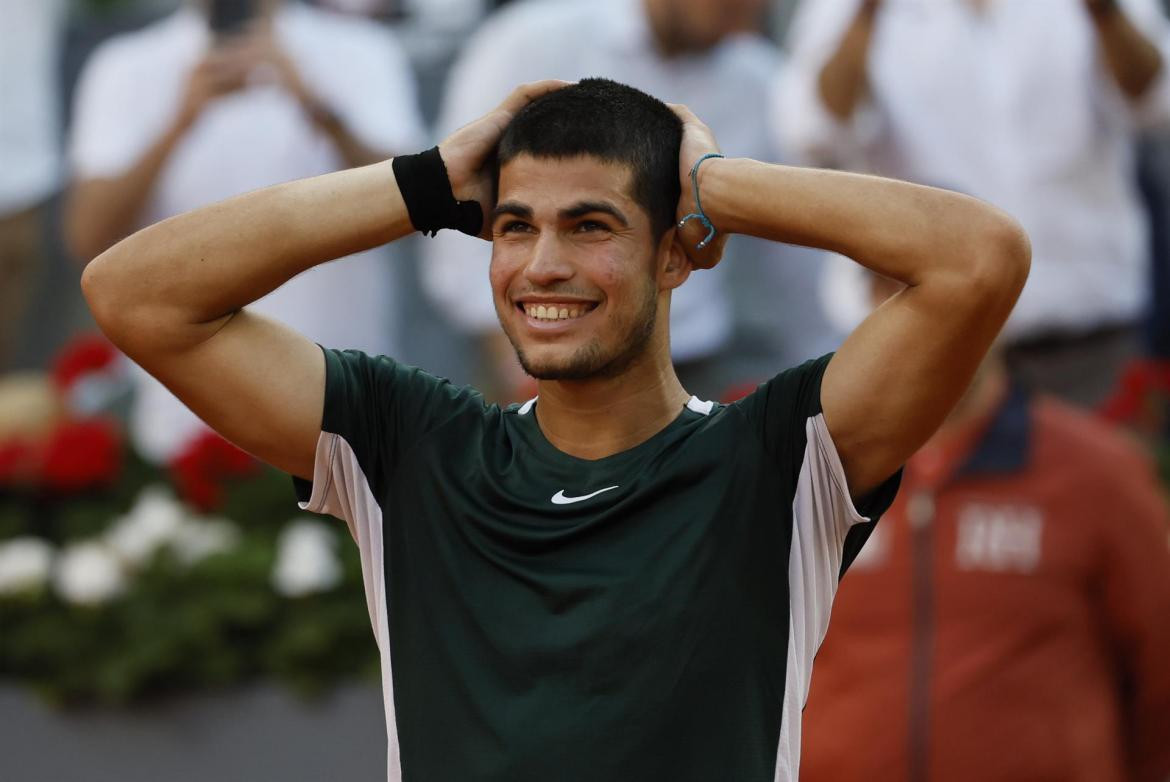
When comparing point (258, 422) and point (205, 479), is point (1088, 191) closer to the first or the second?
→ point (205, 479)

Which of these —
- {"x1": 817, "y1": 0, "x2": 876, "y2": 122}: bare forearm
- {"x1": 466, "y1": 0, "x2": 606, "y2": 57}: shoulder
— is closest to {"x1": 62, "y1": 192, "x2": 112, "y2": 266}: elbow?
{"x1": 466, "y1": 0, "x2": 606, "y2": 57}: shoulder

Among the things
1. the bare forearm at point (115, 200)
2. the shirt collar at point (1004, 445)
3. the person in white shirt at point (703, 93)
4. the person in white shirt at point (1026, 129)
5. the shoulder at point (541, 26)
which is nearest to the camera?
the shirt collar at point (1004, 445)

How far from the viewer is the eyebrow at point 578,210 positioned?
2.68 metres

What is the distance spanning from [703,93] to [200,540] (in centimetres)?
228

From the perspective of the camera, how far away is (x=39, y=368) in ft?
22.8

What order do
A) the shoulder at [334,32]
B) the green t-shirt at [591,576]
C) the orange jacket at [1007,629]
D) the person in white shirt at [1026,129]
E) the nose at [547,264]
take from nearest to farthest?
1. the green t-shirt at [591,576]
2. the nose at [547,264]
3. the orange jacket at [1007,629]
4. the person in white shirt at [1026,129]
5. the shoulder at [334,32]

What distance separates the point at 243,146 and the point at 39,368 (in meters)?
1.32

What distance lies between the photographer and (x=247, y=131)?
636 centimetres

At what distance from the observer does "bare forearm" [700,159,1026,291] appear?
2.59 m

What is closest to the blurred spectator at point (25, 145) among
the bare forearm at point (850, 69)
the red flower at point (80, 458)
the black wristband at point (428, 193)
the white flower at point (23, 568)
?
the red flower at point (80, 458)

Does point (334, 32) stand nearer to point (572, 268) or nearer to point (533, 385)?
point (533, 385)

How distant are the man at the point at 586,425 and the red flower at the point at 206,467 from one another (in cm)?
289

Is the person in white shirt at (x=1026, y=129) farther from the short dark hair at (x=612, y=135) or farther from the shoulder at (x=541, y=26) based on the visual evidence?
the short dark hair at (x=612, y=135)

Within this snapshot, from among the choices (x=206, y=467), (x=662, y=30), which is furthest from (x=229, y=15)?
(x=206, y=467)
